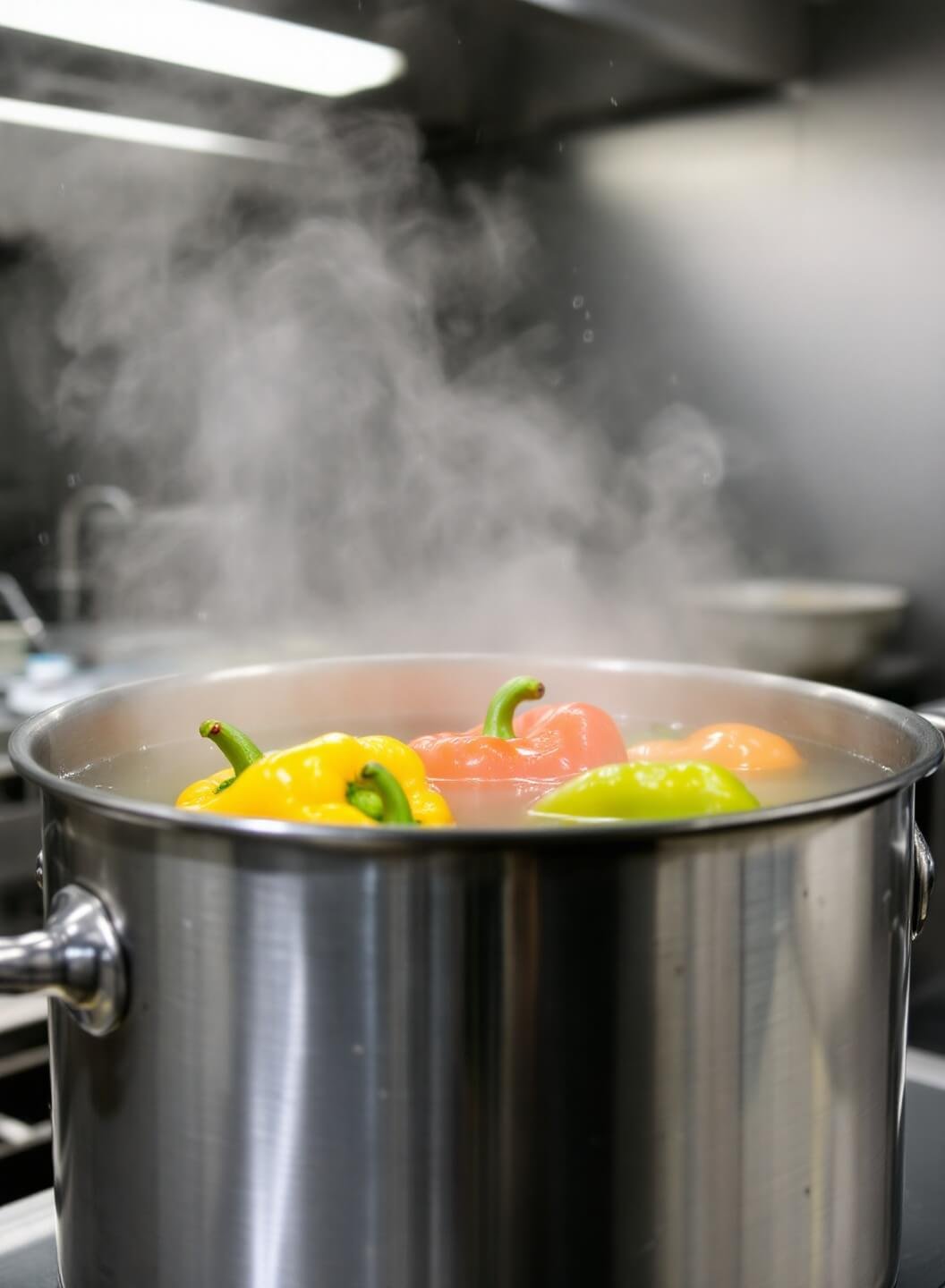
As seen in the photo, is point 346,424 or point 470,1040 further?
point 346,424

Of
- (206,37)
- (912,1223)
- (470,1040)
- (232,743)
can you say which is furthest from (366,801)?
(206,37)

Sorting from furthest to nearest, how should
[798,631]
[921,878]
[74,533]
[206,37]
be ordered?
[74,533] < [798,631] < [206,37] < [921,878]

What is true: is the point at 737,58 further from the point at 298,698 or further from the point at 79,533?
the point at 79,533

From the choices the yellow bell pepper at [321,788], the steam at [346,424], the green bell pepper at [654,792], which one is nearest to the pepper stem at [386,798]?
the yellow bell pepper at [321,788]

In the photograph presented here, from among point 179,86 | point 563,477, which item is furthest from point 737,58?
point 563,477

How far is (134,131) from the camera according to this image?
281 centimetres

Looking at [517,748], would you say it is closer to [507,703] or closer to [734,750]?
[507,703]

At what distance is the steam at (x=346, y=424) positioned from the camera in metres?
2.99

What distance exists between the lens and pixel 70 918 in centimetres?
50

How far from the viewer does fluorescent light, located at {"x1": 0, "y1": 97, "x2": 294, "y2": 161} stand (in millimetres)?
2590

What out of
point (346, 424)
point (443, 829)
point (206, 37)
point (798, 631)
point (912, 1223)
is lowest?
point (912, 1223)

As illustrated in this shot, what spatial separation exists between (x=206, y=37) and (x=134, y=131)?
40.6 inches

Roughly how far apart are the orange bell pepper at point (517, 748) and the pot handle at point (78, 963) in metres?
0.42

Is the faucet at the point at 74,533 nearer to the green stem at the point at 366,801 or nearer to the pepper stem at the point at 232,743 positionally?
the pepper stem at the point at 232,743
